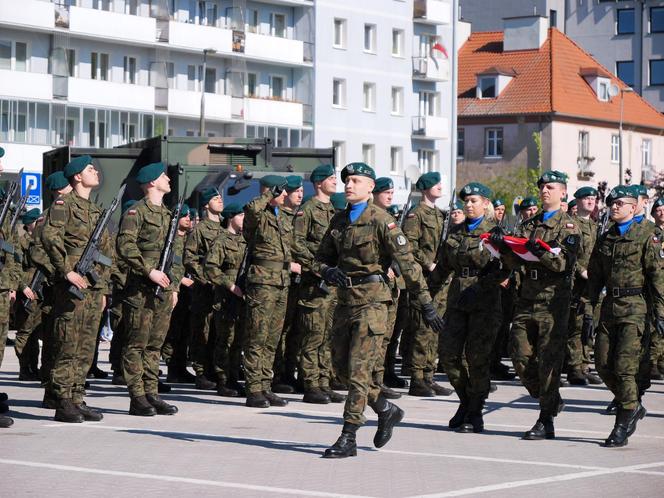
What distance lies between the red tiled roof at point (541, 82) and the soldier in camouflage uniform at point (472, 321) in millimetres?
60111

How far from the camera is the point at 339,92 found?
6688 centimetres

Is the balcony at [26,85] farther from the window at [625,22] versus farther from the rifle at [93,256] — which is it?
the rifle at [93,256]

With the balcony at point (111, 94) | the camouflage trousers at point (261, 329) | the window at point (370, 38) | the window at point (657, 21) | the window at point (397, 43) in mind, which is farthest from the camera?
the window at point (657, 21)

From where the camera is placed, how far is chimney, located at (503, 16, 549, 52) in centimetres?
7662

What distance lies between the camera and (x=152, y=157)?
23969mm

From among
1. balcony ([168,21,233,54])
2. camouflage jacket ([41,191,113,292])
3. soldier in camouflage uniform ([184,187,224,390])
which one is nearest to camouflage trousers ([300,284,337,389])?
soldier in camouflage uniform ([184,187,224,390])

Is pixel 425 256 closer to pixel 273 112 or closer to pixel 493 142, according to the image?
pixel 273 112

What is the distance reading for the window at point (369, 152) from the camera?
223ft

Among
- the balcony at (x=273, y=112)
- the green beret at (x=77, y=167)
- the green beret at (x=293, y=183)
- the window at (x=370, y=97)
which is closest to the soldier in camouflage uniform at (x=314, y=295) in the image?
the green beret at (x=293, y=183)

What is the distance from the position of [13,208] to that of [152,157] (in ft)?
25.5

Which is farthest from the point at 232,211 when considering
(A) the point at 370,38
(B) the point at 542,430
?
(A) the point at 370,38

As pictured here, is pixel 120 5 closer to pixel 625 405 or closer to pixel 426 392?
pixel 426 392

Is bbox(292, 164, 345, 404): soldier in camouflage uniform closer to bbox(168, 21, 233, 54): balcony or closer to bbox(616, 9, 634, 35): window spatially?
bbox(168, 21, 233, 54): balcony

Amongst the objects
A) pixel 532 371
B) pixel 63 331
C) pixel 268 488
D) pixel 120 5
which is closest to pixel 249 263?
pixel 63 331
